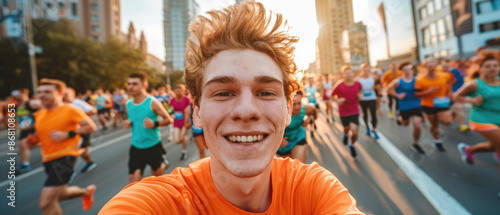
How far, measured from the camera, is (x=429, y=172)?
400 cm

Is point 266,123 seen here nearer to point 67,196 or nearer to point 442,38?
point 67,196

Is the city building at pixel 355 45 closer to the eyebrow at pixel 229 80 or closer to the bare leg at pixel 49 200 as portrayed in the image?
the eyebrow at pixel 229 80

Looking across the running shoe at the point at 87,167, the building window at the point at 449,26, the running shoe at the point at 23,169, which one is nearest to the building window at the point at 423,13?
the building window at the point at 449,26

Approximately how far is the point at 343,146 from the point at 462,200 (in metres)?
3.07

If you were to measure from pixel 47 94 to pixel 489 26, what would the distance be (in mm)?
44805

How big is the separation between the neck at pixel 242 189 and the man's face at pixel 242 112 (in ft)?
0.37

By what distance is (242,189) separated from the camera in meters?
1.19

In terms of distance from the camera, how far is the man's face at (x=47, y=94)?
361cm

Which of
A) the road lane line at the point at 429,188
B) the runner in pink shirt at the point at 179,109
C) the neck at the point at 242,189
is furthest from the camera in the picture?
the runner in pink shirt at the point at 179,109

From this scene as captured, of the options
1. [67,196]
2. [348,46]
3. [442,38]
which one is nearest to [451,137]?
[348,46]

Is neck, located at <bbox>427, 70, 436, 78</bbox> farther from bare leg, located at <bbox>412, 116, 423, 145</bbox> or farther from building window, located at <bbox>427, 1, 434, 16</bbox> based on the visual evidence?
building window, located at <bbox>427, 1, 434, 16</bbox>

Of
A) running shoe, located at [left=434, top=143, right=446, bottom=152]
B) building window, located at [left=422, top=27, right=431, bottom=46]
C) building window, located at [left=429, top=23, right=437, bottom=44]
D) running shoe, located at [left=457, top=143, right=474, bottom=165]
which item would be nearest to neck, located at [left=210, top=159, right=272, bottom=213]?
running shoe, located at [left=457, top=143, right=474, bottom=165]

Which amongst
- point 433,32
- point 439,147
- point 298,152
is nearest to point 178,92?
point 298,152

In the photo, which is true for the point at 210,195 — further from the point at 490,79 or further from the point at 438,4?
the point at 438,4
